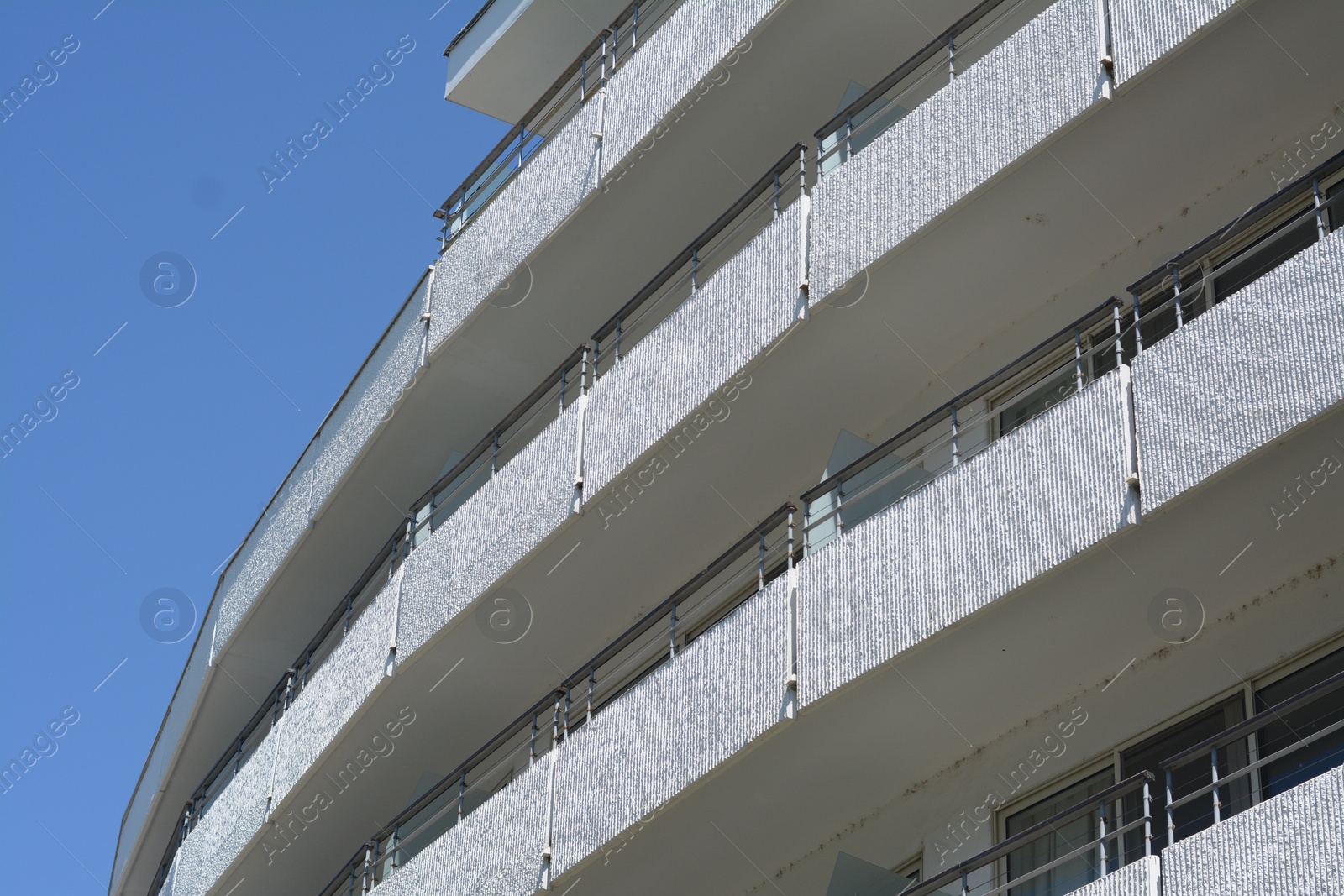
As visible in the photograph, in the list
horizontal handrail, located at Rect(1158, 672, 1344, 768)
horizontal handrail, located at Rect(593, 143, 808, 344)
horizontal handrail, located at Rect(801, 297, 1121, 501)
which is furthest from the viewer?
horizontal handrail, located at Rect(593, 143, 808, 344)

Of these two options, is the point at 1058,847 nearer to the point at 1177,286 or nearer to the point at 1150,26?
the point at 1177,286

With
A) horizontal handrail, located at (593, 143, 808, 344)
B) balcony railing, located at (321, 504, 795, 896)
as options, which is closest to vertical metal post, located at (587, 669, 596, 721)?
balcony railing, located at (321, 504, 795, 896)

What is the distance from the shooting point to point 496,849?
14.7 metres

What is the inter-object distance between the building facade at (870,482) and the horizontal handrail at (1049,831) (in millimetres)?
52

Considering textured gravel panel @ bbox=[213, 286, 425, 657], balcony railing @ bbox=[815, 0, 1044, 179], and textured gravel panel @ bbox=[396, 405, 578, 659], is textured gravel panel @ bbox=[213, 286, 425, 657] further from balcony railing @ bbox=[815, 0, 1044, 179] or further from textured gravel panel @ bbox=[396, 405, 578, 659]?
balcony railing @ bbox=[815, 0, 1044, 179]

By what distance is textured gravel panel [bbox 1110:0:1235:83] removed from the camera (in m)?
11.2

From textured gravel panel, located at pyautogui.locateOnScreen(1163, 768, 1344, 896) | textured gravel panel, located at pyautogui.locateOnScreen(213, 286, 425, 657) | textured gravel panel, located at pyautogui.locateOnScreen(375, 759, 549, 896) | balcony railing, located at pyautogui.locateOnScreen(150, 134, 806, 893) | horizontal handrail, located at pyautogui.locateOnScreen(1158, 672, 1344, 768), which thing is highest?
textured gravel panel, located at pyautogui.locateOnScreen(213, 286, 425, 657)

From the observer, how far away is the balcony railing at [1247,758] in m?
9.28

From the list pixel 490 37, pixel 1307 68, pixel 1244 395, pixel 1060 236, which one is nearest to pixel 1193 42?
pixel 1307 68

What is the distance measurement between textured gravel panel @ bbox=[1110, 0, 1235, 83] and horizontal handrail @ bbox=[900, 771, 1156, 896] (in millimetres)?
4809

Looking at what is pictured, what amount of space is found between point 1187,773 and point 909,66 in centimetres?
644

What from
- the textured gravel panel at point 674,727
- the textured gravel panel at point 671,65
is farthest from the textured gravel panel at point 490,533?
the textured gravel panel at point 671,65

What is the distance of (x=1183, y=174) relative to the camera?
12.2 m

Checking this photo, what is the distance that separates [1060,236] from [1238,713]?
4.00 m
